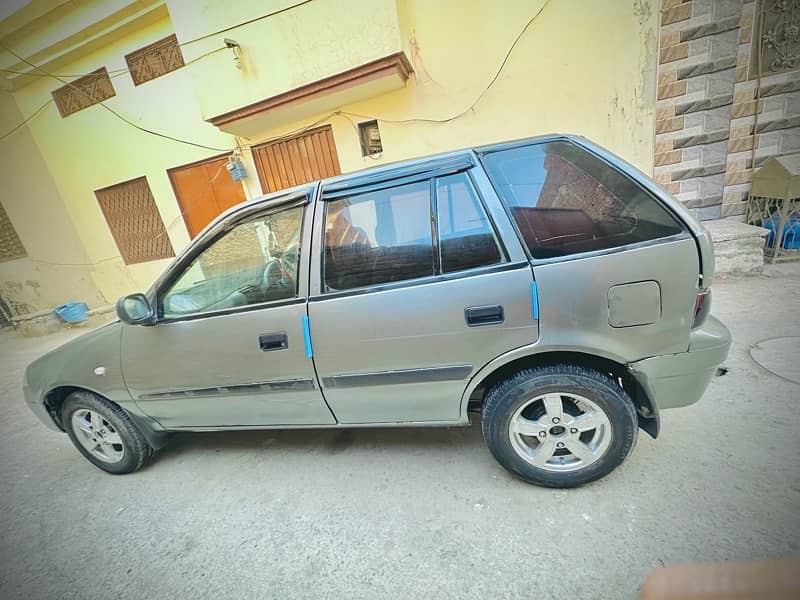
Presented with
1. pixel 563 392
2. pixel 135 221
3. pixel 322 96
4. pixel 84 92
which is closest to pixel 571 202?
pixel 563 392

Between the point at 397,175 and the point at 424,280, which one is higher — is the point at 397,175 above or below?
above

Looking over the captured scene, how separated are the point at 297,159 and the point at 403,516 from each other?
5957 mm

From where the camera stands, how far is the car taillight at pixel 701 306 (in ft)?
5.09

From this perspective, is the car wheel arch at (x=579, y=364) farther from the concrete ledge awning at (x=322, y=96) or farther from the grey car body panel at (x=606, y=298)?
the concrete ledge awning at (x=322, y=96)

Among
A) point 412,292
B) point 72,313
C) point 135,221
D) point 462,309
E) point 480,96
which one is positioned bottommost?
point 72,313

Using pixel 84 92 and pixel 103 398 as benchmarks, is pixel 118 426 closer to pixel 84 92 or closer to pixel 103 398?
pixel 103 398

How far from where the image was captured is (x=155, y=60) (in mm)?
6387

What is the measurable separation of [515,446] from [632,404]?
608 mm

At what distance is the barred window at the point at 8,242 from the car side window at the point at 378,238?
1154 cm

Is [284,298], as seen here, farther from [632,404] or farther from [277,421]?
[632,404]

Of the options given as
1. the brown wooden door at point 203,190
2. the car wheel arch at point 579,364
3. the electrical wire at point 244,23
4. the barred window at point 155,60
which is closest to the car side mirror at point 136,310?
the car wheel arch at point 579,364

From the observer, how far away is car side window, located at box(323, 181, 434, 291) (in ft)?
5.81

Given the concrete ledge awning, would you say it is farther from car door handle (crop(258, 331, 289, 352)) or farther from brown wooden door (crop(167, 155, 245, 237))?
car door handle (crop(258, 331, 289, 352))

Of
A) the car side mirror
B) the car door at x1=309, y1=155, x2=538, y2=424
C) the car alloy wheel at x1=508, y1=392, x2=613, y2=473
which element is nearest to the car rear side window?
the car door at x1=309, y1=155, x2=538, y2=424
